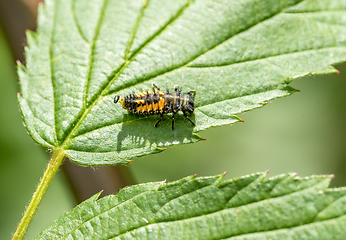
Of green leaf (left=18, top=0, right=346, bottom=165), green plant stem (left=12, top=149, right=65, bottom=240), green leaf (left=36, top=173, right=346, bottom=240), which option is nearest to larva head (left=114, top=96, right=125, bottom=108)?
green leaf (left=18, top=0, right=346, bottom=165)

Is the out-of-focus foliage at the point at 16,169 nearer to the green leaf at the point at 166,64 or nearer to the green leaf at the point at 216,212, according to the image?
the green leaf at the point at 166,64

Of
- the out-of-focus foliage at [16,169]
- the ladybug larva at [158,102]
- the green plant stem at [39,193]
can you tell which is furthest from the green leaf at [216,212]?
the out-of-focus foliage at [16,169]

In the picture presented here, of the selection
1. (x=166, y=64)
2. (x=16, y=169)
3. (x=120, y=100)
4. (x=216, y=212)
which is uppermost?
(x=166, y=64)

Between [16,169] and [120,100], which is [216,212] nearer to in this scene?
[120,100]

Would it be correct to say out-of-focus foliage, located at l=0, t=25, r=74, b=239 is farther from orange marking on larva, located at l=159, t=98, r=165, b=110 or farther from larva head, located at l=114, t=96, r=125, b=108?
orange marking on larva, located at l=159, t=98, r=165, b=110

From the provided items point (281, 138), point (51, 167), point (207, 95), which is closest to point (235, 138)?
point (281, 138)

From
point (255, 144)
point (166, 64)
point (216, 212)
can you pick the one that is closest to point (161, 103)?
point (166, 64)

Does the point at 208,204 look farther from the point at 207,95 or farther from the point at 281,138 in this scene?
the point at 281,138

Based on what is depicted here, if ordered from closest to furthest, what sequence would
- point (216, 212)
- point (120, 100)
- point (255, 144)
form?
1. point (216, 212)
2. point (120, 100)
3. point (255, 144)
